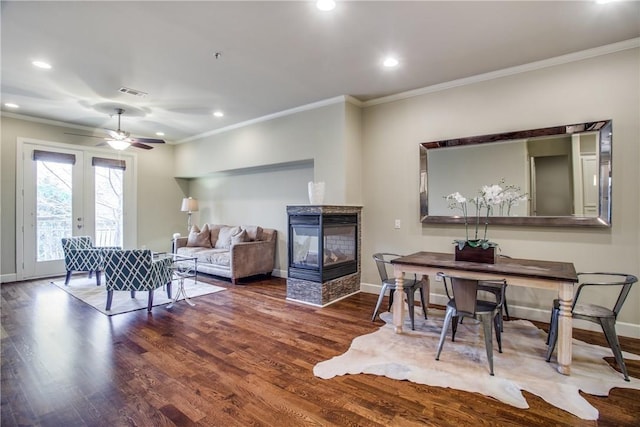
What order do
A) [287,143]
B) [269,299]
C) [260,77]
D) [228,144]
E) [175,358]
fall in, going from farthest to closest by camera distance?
1. [228,144]
2. [287,143]
3. [269,299]
4. [260,77]
5. [175,358]

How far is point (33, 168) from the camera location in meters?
5.87

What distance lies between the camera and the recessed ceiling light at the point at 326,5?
101 inches

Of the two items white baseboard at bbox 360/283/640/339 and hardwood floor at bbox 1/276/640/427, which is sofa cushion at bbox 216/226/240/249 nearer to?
hardwood floor at bbox 1/276/640/427

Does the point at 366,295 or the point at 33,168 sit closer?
the point at 366,295

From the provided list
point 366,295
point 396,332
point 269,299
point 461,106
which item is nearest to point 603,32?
point 461,106

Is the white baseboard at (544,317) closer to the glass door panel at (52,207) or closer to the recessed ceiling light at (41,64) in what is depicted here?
the recessed ceiling light at (41,64)

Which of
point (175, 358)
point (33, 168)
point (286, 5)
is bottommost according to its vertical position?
point (175, 358)

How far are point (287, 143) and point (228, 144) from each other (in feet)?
5.87

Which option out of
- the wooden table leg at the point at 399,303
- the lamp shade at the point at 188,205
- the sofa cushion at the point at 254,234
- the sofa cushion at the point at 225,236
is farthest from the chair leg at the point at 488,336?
the lamp shade at the point at 188,205

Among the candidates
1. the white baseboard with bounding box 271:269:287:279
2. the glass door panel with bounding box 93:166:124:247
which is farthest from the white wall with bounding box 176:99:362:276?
the glass door panel with bounding box 93:166:124:247

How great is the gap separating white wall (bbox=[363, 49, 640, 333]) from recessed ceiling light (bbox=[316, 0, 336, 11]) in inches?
90.6

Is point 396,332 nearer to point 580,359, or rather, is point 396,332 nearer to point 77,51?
point 580,359

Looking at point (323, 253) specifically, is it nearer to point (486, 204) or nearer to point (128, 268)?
point (486, 204)

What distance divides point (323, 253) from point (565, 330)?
2.73 metres
